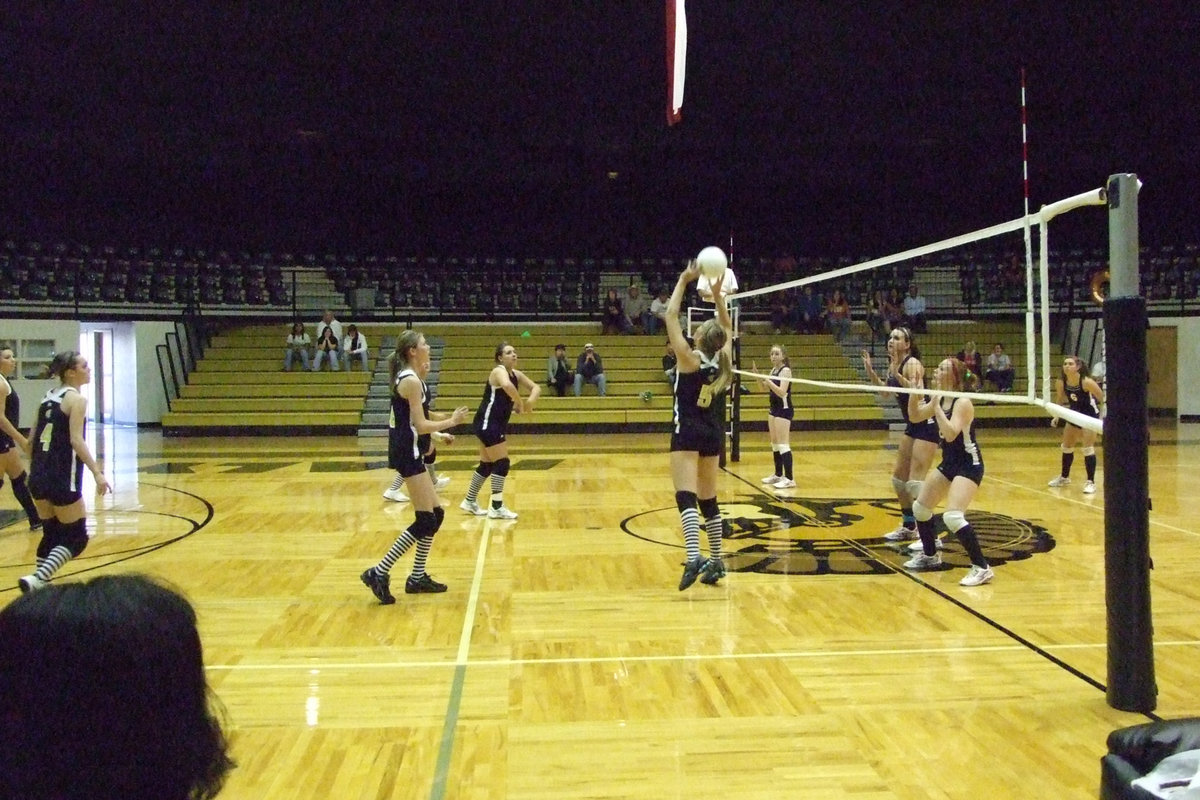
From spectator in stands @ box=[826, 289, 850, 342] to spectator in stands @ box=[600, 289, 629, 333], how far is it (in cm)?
491

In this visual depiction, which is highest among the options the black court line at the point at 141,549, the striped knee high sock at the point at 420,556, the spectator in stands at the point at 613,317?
the spectator in stands at the point at 613,317

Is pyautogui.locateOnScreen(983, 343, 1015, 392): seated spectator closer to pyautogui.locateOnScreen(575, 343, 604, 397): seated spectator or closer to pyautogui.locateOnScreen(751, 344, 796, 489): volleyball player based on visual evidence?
pyautogui.locateOnScreen(751, 344, 796, 489): volleyball player

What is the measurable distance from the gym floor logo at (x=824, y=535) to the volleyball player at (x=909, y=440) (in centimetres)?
28

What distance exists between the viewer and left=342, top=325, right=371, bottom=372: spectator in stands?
824 inches

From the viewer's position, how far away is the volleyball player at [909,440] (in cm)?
704

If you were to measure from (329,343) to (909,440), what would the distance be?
15.5 m

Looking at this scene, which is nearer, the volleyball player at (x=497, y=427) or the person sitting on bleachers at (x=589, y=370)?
the volleyball player at (x=497, y=427)

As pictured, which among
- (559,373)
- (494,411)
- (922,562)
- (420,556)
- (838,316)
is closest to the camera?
(420,556)

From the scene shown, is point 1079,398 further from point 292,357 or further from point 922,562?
point 292,357

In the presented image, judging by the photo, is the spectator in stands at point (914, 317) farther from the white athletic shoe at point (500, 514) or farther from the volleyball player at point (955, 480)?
the white athletic shoe at point (500, 514)

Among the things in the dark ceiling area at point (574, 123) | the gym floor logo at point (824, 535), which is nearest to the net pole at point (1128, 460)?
the gym floor logo at point (824, 535)

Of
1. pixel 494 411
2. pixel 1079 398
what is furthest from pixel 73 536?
pixel 1079 398

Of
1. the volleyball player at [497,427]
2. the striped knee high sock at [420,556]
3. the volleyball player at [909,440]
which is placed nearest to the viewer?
the striped knee high sock at [420,556]

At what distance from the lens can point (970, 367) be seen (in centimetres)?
842
